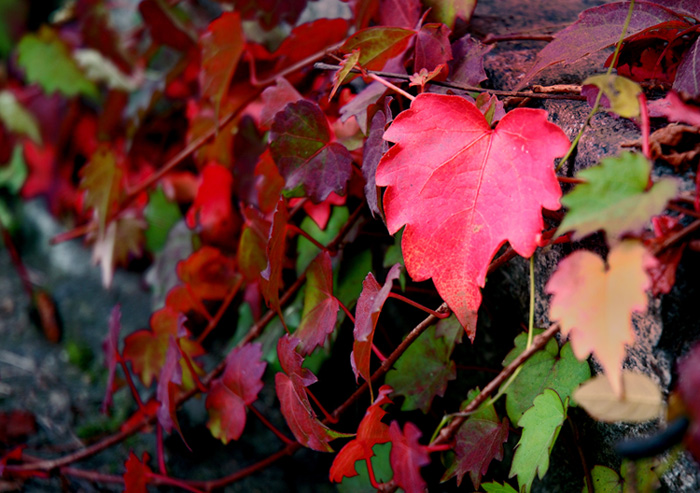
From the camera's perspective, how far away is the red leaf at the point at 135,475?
775mm

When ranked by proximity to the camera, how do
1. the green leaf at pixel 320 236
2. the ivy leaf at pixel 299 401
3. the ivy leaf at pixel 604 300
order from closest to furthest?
the ivy leaf at pixel 604 300, the ivy leaf at pixel 299 401, the green leaf at pixel 320 236

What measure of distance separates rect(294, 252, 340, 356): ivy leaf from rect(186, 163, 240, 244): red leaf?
1.49 ft

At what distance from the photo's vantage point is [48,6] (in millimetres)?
2084

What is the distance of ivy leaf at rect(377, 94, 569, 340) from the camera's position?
1.71 feet

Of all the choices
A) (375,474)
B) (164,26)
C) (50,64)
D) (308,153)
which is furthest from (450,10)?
(50,64)

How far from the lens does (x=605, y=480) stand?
60 centimetres

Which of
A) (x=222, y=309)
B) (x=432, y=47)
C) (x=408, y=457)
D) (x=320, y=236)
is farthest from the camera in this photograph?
(x=222, y=309)

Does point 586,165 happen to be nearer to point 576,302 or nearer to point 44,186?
point 576,302

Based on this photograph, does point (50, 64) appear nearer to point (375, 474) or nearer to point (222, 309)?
point (222, 309)

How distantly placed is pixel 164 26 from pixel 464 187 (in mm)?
1105

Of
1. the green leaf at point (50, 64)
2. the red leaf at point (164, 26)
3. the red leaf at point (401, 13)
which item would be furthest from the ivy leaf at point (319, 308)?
the green leaf at point (50, 64)

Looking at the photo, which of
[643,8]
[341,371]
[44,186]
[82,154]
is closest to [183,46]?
[82,154]

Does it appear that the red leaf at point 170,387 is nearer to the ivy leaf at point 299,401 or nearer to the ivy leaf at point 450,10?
the ivy leaf at point 299,401

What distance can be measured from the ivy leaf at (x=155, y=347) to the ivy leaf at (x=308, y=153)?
431 mm
